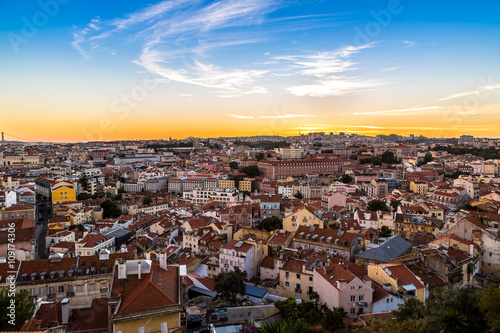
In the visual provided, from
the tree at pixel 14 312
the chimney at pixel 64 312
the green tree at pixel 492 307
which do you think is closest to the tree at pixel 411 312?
the green tree at pixel 492 307

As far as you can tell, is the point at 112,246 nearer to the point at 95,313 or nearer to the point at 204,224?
the point at 204,224

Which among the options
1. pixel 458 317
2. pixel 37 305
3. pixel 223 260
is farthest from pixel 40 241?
pixel 458 317

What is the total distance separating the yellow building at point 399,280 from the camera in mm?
12625

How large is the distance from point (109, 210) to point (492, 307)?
33765 mm

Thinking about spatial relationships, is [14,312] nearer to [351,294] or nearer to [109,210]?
[351,294]

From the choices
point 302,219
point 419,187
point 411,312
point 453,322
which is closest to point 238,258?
point 302,219

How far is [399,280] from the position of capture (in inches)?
515

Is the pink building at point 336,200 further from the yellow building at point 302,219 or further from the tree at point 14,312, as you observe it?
the tree at point 14,312

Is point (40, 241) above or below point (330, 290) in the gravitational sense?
below

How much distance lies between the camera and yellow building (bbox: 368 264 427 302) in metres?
12.6

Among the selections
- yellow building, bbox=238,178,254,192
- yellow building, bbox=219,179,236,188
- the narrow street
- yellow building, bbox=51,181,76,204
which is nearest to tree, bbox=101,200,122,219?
the narrow street

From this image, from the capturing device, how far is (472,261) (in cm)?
1644

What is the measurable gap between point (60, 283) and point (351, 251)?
1358 cm

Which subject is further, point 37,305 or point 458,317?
point 37,305
